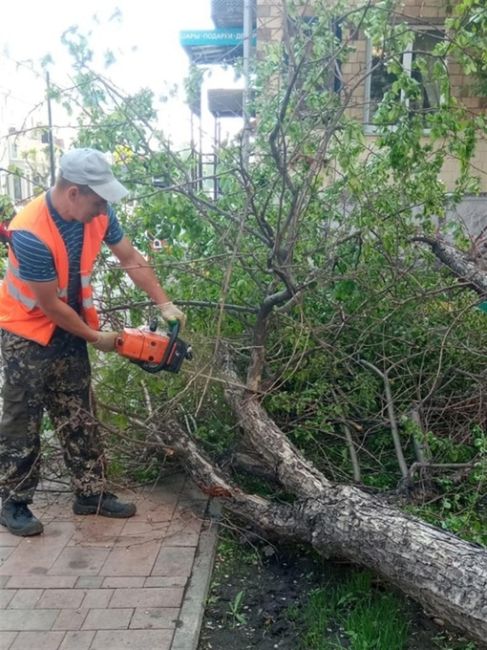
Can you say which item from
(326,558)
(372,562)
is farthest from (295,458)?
(372,562)

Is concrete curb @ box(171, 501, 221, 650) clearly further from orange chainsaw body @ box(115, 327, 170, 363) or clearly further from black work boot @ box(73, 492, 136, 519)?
orange chainsaw body @ box(115, 327, 170, 363)

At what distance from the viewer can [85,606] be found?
3.06m

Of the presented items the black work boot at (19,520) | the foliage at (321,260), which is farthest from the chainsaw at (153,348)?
the black work boot at (19,520)

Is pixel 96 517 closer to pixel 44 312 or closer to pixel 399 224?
pixel 44 312

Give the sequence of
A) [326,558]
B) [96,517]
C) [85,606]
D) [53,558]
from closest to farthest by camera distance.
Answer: [85,606] < [326,558] < [53,558] < [96,517]

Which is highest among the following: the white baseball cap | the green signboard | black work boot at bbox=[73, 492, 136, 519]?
the green signboard

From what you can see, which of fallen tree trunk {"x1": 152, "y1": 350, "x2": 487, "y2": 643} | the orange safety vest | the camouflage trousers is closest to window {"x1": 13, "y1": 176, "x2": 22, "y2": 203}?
the orange safety vest

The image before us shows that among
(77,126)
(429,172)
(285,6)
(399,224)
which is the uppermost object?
(285,6)

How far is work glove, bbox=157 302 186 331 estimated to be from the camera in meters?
3.68

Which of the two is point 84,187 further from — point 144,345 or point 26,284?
point 144,345

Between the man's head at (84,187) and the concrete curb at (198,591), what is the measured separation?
1.80 m

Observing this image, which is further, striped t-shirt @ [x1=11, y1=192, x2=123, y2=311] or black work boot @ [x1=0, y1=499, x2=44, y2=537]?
black work boot @ [x1=0, y1=499, x2=44, y2=537]

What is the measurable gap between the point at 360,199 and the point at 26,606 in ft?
9.37

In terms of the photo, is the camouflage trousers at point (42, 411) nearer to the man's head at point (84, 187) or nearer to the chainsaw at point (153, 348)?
the chainsaw at point (153, 348)
